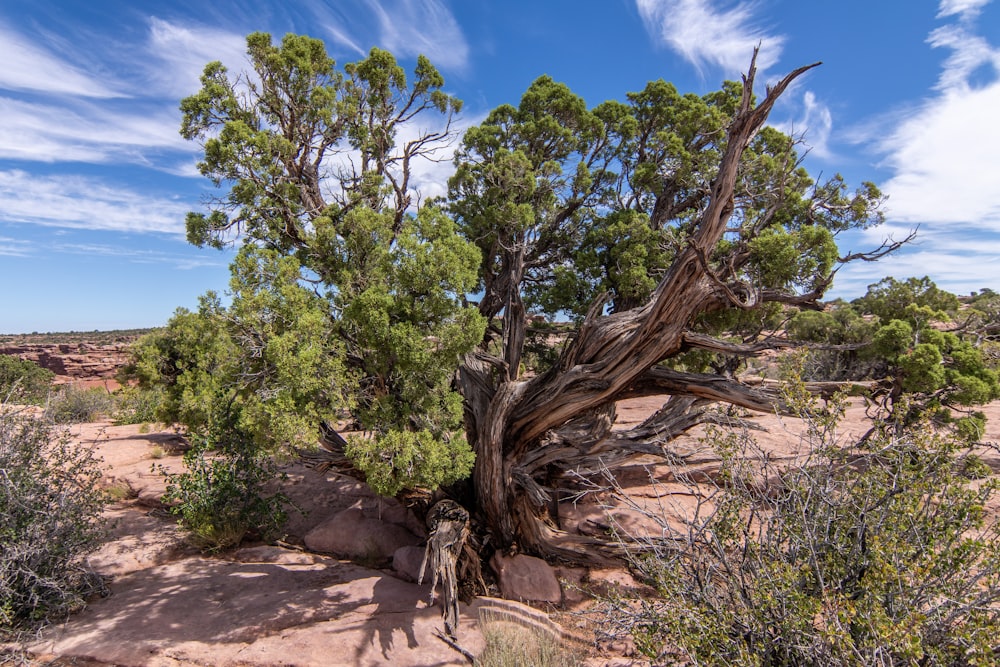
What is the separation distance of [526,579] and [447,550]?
65.6 inches

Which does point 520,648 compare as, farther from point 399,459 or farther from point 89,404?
point 89,404

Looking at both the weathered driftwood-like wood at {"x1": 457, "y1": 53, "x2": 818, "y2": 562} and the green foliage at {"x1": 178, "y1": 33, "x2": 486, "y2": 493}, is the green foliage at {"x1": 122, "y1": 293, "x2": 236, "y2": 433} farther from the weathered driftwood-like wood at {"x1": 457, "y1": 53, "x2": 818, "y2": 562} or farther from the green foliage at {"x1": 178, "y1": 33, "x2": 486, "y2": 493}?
the weathered driftwood-like wood at {"x1": 457, "y1": 53, "x2": 818, "y2": 562}

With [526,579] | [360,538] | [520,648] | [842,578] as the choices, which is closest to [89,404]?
[360,538]

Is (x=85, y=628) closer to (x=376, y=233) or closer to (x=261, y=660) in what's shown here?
(x=261, y=660)

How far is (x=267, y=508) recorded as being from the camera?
9.09 metres

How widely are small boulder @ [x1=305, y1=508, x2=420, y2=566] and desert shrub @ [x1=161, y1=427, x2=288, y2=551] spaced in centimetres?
81

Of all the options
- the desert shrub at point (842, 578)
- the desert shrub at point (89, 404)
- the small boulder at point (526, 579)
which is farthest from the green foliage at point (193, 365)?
the desert shrub at point (89, 404)

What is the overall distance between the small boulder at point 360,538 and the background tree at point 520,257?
6.19 feet

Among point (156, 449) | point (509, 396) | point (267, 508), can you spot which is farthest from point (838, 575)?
point (156, 449)

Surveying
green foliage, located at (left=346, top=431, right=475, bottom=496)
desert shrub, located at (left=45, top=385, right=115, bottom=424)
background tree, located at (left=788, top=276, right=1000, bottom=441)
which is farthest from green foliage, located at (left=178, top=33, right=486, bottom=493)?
desert shrub, located at (left=45, top=385, right=115, bottom=424)

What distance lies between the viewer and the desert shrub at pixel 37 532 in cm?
594

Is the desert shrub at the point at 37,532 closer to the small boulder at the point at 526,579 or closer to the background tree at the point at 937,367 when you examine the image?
the small boulder at the point at 526,579

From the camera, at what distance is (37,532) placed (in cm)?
616

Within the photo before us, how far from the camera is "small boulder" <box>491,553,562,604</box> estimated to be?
24.8 ft
